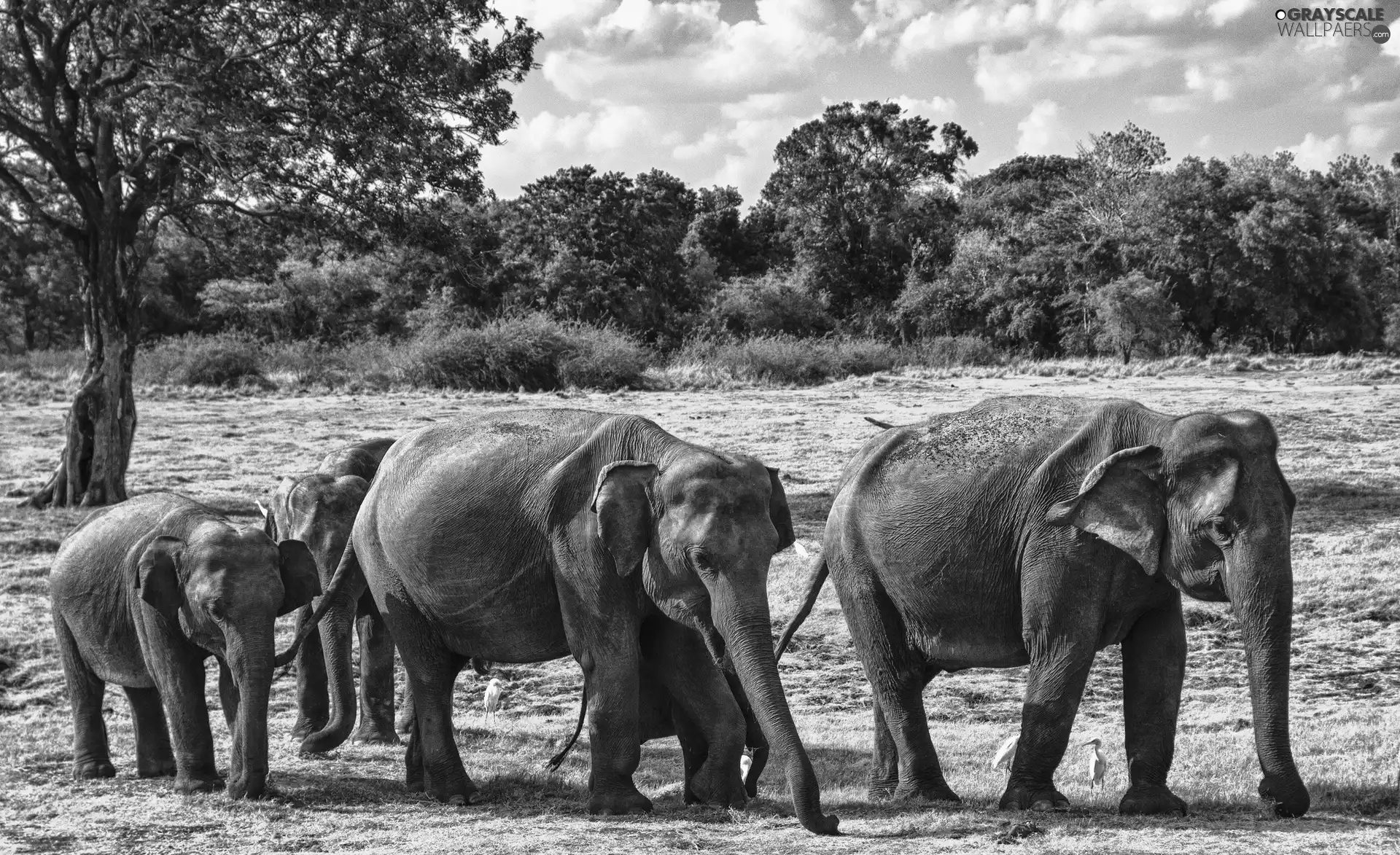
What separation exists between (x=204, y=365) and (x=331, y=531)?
32831 mm

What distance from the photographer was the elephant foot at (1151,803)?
7.90 meters

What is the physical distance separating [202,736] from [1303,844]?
225 inches

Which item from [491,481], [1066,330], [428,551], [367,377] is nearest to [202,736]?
[428,551]

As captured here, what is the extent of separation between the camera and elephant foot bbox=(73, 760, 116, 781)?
9.54 m

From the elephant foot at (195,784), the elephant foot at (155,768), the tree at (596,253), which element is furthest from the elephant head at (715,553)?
the tree at (596,253)

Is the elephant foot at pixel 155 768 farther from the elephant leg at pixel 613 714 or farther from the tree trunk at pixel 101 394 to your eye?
the tree trunk at pixel 101 394

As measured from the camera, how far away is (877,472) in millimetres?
8969

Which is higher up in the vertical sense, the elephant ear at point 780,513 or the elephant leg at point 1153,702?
the elephant ear at point 780,513

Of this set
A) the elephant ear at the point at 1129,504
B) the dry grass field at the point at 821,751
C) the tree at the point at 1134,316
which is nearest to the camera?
the dry grass field at the point at 821,751

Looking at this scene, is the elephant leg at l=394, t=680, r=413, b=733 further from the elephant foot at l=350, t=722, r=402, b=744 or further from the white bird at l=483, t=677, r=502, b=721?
the white bird at l=483, t=677, r=502, b=721

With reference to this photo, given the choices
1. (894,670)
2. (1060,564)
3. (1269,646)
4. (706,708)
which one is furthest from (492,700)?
(1269,646)

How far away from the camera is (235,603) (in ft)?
27.7

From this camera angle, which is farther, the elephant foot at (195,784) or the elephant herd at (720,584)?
the elephant foot at (195,784)

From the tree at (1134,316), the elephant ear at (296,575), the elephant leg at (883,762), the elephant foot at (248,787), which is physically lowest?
the elephant leg at (883,762)
